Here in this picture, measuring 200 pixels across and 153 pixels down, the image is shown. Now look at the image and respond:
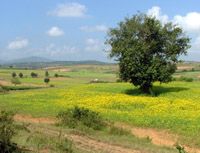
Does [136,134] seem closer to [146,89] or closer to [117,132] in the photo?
[117,132]

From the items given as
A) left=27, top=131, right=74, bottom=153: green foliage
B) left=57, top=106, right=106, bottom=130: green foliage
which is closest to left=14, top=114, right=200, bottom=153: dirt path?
left=27, top=131, right=74, bottom=153: green foliage

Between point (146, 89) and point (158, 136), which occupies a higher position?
point (146, 89)

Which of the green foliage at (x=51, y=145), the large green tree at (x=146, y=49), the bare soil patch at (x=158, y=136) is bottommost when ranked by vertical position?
the bare soil patch at (x=158, y=136)

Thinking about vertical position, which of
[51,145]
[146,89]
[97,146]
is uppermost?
[146,89]

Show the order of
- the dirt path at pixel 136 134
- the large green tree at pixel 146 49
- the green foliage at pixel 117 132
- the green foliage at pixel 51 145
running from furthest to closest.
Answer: the large green tree at pixel 146 49 → the green foliage at pixel 117 132 → the dirt path at pixel 136 134 → the green foliage at pixel 51 145

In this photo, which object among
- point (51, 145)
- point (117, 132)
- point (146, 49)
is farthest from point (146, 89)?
point (51, 145)

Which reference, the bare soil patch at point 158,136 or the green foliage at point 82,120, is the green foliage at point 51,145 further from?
the bare soil patch at point 158,136

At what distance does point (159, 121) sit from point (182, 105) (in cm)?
773

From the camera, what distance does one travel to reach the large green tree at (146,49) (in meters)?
27.9

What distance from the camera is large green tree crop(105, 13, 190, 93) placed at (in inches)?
1097

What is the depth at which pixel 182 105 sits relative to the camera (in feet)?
73.7

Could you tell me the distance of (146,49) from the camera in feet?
92.1

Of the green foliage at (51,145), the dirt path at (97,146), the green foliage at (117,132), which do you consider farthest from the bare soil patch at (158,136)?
Answer: the green foliage at (51,145)

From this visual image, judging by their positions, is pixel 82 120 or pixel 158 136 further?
pixel 82 120
